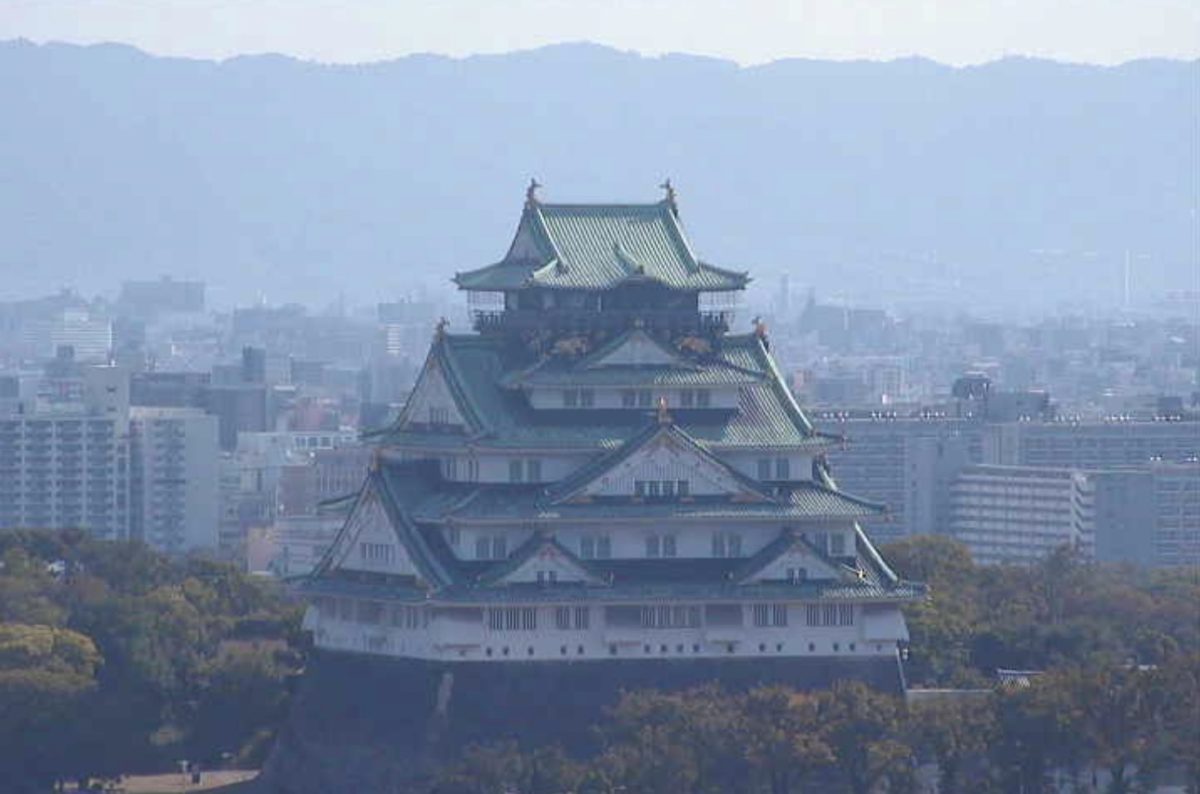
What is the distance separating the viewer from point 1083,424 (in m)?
129

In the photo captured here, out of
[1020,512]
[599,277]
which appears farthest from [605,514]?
[1020,512]

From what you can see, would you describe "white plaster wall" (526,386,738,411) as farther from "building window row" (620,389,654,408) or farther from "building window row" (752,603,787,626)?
"building window row" (752,603,787,626)

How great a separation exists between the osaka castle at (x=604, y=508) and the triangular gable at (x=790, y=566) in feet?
0.08

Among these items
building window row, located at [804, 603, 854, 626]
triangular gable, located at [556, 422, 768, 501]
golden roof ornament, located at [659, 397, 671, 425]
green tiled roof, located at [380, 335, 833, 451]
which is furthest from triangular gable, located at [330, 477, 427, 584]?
building window row, located at [804, 603, 854, 626]

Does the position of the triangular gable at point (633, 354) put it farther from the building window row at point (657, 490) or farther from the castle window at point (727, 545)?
the castle window at point (727, 545)

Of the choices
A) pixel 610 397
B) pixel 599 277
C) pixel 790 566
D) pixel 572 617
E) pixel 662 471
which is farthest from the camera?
pixel 599 277

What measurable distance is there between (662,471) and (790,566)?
1.95m

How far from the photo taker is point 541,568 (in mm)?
61469

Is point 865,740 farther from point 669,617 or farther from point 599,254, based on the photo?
point 599,254

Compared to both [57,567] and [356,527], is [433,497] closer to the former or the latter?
[356,527]

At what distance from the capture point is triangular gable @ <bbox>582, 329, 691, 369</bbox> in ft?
208

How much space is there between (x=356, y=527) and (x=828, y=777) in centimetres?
806

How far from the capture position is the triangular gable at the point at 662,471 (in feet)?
204

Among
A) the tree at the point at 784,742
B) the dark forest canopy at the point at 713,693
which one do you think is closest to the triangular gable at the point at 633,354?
the dark forest canopy at the point at 713,693
